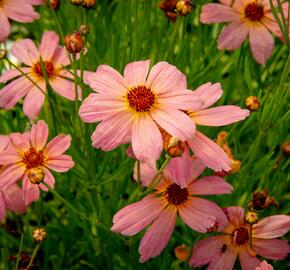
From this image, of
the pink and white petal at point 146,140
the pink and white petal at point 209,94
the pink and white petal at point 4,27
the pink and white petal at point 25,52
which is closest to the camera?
the pink and white petal at point 146,140

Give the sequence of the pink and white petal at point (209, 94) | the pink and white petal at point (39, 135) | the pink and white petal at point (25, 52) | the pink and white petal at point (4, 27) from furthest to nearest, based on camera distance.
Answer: the pink and white petal at point (25, 52) < the pink and white petal at point (4, 27) < the pink and white petal at point (39, 135) < the pink and white petal at point (209, 94)

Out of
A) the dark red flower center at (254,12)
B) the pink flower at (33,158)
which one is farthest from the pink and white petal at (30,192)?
the dark red flower center at (254,12)

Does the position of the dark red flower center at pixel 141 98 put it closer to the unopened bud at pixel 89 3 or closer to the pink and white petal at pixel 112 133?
the pink and white petal at pixel 112 133

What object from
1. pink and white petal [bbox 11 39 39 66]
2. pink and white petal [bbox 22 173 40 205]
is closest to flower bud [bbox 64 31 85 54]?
pink and white petal [bbox 22 173 40 205]

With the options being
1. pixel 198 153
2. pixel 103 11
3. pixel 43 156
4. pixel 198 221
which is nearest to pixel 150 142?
pixel 198 153

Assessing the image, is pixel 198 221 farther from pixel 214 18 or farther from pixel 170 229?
pixel 214 18

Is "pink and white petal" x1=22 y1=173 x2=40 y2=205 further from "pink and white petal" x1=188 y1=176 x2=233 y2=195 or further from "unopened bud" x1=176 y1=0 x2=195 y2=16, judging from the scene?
"unopened bud" x1=176 y1=0 x2=195 y2=16
